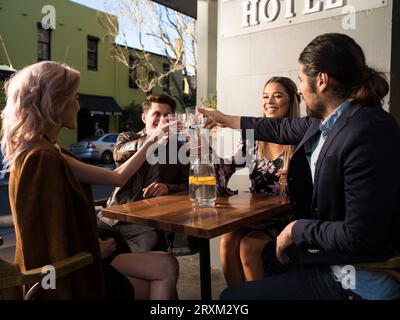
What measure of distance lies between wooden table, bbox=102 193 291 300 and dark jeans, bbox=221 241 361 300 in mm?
277

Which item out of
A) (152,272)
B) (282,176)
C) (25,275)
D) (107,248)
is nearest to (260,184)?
(282,176)

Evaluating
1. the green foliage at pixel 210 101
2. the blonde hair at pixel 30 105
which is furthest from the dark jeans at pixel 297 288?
the green foliage at pixel 210 101

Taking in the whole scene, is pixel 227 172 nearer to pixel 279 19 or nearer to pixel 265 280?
pixel 265 280

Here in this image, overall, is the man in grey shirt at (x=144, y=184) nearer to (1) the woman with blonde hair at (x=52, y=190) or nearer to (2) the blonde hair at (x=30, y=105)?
(1) the woman with blonde hair at (x=52, y=190)

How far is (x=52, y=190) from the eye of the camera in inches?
64.4

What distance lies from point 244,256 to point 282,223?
348mm

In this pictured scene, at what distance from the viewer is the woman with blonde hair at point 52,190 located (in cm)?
163

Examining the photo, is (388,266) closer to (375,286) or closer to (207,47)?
(375,286)

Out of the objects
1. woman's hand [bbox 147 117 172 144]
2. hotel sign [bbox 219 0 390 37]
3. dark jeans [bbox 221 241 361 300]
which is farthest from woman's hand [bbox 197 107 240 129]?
hotel sign [bbox 219 0 390 37]

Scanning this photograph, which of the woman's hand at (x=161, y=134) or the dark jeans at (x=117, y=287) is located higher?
the woman's hand at (x=161, y=134)

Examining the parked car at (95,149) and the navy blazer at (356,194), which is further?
the parked car at (95,149)

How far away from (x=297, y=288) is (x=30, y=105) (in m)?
1.42

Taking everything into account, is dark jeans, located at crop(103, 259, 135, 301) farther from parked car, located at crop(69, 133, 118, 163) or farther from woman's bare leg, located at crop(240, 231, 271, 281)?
parked car, located at crop(69, 133, 118, 163)
